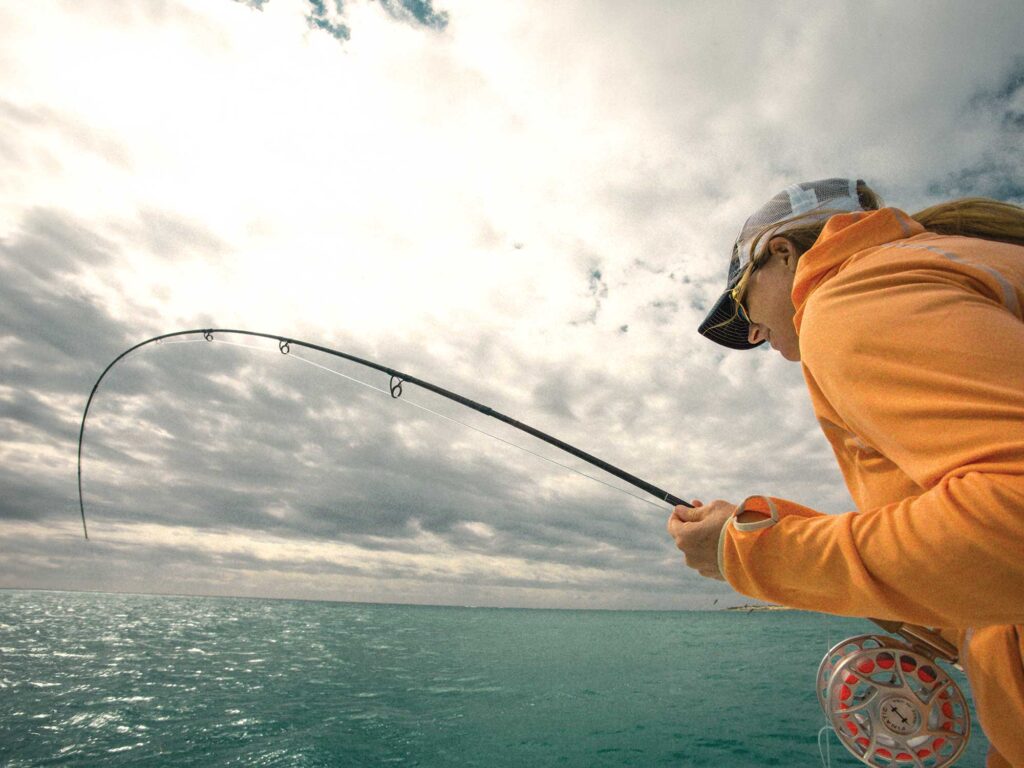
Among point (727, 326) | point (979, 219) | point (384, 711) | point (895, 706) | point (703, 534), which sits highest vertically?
point (727, 326)

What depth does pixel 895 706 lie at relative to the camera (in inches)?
73.0

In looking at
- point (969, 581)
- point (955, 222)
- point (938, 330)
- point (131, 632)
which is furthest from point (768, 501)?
point (131, 632)

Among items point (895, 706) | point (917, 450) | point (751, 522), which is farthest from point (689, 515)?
point (895, 706)

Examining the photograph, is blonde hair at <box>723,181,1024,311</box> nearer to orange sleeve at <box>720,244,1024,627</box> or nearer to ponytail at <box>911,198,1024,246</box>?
ponytail at <box>911,198,1024,246</box>

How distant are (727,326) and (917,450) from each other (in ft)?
5.48

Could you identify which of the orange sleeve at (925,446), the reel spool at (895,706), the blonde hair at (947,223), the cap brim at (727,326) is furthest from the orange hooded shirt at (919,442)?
the cap brim at (727,326)

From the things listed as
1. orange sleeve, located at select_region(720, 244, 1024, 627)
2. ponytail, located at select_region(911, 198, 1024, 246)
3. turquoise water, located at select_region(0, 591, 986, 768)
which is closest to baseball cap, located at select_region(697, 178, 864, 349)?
ponytail, located at select_region(911, 198, 1024, 246)

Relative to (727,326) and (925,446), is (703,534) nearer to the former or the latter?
(925,446)

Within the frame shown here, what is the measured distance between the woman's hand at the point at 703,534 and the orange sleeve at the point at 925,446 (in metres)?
0.19

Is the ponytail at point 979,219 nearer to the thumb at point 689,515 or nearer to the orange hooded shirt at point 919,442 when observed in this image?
the orange hooded shirt at point 919,442

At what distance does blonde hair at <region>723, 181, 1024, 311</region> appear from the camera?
1.36m

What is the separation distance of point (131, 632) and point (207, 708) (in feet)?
79.3

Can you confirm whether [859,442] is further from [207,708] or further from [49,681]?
[49,681]

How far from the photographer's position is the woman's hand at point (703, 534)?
51.0 inches
